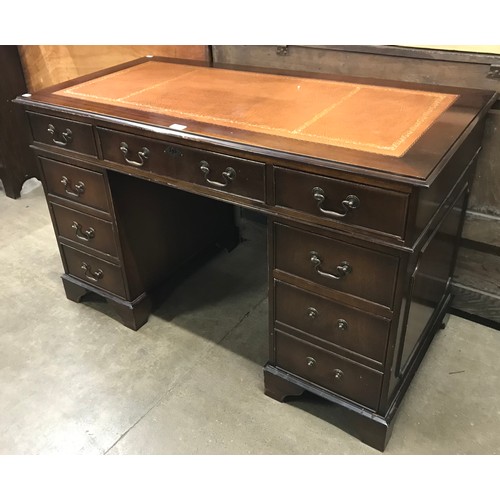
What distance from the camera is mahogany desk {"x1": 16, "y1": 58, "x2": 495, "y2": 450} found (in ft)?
3.87

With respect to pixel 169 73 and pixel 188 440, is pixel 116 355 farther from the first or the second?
pixel 169 73

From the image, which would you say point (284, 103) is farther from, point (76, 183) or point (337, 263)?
point (76, 183)

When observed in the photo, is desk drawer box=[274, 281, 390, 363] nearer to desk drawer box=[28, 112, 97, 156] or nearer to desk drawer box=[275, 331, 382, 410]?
desk drawer box=[275, 331, 382, 410]

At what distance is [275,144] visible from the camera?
124cm

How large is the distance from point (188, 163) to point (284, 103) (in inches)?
13.0

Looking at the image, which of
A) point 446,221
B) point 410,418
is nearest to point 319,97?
point 446,221

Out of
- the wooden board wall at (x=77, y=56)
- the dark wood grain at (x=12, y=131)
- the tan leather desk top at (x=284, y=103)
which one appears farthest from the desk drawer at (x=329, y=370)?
the dark wood grain at (x=12, y=131)

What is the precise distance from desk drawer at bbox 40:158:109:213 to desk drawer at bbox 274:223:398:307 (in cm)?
68

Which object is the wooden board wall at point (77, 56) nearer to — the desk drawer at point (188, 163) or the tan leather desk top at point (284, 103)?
the tan leather desk top at point (284, 103)

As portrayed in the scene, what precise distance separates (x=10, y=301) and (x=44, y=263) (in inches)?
11.4

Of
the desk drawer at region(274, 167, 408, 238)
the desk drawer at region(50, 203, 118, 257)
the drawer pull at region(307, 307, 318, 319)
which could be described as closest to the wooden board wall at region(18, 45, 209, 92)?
the desk drawer at region(50, 203, 118, 257)

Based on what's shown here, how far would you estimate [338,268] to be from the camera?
1278 mm

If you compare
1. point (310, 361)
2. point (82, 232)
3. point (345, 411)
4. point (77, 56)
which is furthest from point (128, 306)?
point (77, 56)

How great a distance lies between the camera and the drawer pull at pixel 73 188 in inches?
69.3
